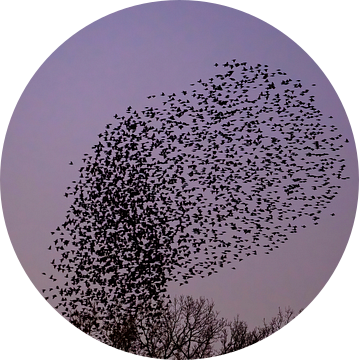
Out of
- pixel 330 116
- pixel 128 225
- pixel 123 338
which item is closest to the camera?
pixel 330 116

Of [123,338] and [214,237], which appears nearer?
[214,237]

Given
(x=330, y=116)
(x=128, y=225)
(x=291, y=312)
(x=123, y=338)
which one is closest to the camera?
(x=330, y=116)

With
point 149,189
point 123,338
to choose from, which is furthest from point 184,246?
point 123,338

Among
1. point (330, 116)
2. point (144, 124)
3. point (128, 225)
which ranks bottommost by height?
point (128, 225)

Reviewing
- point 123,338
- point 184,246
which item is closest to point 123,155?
point 184,246

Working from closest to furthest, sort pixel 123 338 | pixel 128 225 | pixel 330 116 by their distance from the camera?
1. pixel 330 116
2. pixel 128 225
3. pixel 123 338

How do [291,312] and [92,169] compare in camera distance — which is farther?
[291,312]

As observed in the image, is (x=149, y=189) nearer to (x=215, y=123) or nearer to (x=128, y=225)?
(x=128, y=225)

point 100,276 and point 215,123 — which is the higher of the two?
point 215,123

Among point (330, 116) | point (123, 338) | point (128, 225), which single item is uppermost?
point (330, 116)

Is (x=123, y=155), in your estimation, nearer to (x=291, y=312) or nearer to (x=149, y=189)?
(x=149, y=189)
